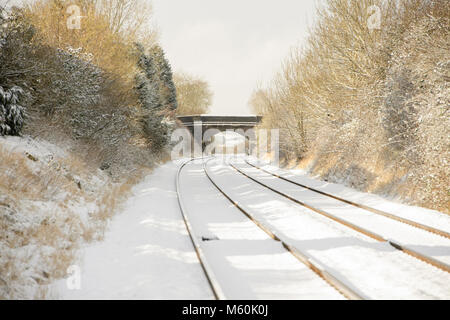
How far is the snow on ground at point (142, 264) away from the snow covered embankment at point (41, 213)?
361 millimetres

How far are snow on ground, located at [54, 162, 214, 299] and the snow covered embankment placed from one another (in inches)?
14.2

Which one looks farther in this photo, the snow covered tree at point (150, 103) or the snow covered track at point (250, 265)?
the snow covered tree at point (150, 103)

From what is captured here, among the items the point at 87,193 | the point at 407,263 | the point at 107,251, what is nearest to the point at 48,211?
the point at 107,251

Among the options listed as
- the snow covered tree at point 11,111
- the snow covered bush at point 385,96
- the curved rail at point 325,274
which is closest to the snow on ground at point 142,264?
the curved rail at point 325,274

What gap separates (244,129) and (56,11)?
36.3 meters

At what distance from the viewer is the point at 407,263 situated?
16.3 feet

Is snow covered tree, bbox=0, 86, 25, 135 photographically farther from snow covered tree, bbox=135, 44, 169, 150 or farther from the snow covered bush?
the snow covered bush

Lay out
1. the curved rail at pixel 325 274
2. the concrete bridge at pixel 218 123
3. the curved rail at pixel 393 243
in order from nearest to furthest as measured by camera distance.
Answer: the curved rail at pixel 325 274 → the curved rail at pixel 393 243 → the concrete bridge at pixel 218 123

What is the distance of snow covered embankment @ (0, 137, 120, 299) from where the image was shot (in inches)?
178

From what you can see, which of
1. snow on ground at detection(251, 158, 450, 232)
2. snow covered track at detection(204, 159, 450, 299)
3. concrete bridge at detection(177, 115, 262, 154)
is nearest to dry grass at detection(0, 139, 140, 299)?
snow covered track at detection(204, 159, 450, 299)

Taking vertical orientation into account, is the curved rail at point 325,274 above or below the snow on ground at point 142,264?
above

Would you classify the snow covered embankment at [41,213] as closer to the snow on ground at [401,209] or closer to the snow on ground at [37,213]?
the snow on ground at [37,213]

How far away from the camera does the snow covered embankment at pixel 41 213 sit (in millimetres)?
4527
